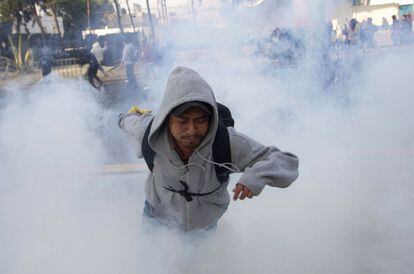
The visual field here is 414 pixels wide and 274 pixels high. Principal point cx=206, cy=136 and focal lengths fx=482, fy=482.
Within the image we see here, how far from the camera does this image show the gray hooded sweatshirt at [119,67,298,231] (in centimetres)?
171

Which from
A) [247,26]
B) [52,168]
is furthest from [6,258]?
[247,26]

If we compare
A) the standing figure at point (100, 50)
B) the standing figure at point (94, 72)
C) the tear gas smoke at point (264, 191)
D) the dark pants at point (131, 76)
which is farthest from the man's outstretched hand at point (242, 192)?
the standing figure at point (100, 50)

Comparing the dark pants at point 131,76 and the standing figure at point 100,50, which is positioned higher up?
the standing figure at point 100,50

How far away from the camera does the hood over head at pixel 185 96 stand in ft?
5.44

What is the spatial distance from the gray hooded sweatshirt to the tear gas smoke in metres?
0.26

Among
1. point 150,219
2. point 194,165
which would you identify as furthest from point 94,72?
point 194,165

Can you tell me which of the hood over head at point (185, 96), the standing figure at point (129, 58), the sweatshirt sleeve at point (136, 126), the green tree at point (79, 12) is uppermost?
the green tree at point (79, 12)

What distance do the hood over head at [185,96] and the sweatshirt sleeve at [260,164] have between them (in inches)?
5.1

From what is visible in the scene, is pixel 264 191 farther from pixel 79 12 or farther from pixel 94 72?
pixel 79 12

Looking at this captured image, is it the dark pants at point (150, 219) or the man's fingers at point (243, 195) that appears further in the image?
the dark pants at point (150, 219)

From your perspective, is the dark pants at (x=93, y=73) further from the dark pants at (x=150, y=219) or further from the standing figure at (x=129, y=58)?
the dark pants at (x=150, y=219)

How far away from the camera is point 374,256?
2340 mm

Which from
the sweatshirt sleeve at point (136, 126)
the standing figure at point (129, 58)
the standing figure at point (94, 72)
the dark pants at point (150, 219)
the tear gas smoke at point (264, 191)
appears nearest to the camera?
the sweatshirt sleeve at point (136, 126)

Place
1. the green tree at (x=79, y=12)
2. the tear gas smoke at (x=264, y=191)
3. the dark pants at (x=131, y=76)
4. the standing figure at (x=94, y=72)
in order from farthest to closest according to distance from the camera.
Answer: the green tree at (x=79, y=12) < the dark pants at (x=131, y=76) < the standing figure at (x=94, y=72) < the tear gas smoke at (x=264, y=191)
